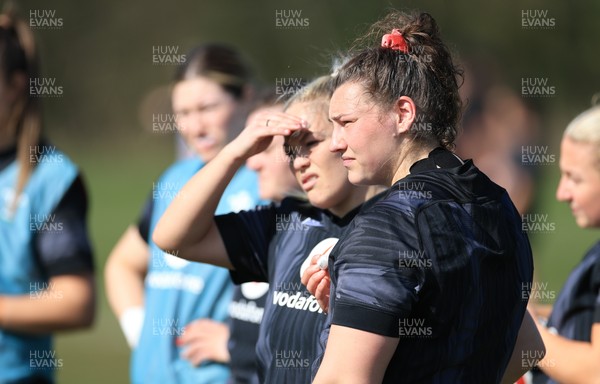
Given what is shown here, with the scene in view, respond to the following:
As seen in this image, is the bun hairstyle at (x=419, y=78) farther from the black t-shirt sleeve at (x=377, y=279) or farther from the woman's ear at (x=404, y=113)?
the black t-shirt sleeve at (x=377, y=279)

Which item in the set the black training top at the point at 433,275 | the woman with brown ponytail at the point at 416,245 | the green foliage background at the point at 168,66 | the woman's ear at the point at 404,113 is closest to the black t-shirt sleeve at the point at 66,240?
the woman with brown ponytail at the point at 416,245

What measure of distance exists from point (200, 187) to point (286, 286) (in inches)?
17.3

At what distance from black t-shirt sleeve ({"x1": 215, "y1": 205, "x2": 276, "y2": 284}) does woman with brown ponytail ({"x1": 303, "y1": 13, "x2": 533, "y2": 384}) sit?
1.93 feet

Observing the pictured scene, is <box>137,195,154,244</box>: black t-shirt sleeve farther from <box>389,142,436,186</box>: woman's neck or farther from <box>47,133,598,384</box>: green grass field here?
<box>47,133,598,384</box>: green grass field

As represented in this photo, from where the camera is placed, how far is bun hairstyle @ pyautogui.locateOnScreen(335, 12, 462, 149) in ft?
8.05

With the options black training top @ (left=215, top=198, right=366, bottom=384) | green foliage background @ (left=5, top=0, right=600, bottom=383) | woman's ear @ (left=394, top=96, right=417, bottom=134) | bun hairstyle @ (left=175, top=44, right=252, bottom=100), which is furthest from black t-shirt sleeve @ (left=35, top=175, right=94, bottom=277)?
green foliage background @ (left=5, top=0, right=600, bottom=383)

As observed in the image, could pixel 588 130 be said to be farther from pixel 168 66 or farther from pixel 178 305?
pixel 168 66

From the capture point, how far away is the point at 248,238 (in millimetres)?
3127

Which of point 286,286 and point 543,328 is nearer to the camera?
point 286,286

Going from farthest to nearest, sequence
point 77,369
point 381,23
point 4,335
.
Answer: point 77,369, point 4,335, point 381,23

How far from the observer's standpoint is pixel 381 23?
2.75 metres

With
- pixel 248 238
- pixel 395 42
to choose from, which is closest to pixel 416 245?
pixel 395 42

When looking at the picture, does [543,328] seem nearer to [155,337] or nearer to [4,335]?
[155,337]

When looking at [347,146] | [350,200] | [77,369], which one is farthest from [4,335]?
[77,369]
